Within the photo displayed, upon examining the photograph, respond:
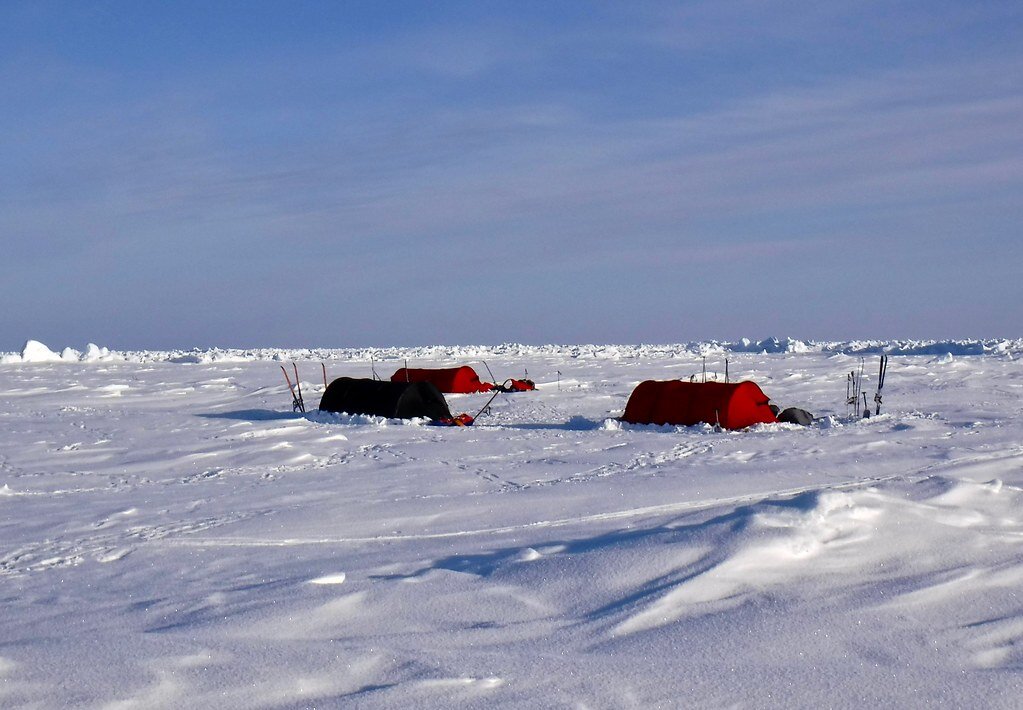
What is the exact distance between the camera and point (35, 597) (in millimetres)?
5355

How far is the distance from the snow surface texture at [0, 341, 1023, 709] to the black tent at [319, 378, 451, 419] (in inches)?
100

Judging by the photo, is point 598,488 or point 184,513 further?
point 598,488

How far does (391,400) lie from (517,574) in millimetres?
9221

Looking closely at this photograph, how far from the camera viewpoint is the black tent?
14.2 meters

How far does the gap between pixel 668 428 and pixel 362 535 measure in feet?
22.0

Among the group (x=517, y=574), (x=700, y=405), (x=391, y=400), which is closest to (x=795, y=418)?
(x=700, y=405)

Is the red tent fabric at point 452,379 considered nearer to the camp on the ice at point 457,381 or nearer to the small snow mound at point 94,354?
the camp on the ice at point 457,381

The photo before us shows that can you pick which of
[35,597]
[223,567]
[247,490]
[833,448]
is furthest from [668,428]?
[35,597]

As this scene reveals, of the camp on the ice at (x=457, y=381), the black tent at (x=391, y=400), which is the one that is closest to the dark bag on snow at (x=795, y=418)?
the black tent at (x=391, y=400)

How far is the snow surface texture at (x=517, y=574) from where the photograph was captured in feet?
12.6

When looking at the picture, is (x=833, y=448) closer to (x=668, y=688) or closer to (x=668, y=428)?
(x=668, y=428)

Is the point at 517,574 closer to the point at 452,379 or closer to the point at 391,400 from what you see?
A: the point at 391,400

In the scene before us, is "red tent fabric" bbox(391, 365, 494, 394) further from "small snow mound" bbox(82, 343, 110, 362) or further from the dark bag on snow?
"small snow mound" bbox(82, 343, 110, 362)

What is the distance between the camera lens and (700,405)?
42.1ft
